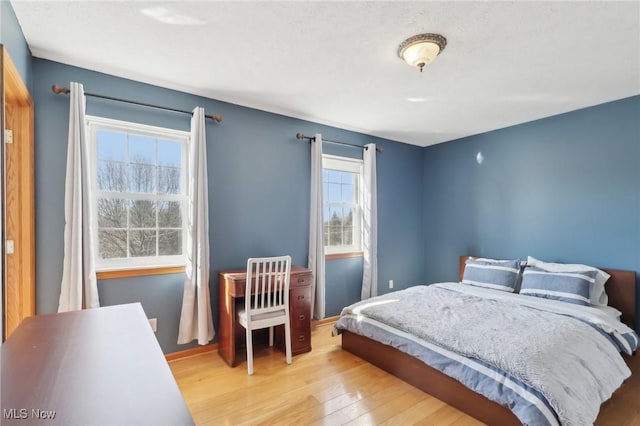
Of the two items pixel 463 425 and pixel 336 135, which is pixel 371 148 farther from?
pixel 463 425

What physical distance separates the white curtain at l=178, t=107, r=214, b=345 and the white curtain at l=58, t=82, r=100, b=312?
27.3 inches

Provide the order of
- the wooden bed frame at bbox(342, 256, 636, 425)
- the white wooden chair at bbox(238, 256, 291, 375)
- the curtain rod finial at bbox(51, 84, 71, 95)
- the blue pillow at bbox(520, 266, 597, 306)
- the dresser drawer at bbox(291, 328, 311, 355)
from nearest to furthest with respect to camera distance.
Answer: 1. the wooden bed frame at bbox(342, 256, 636, 425)
2. the curtain rod finial at bbox(51, 84, 71, 95)
3. the white wooden chair at bbox(238, 256, 291, 375)
4. the blue pillow at bbox(520, 266, 597, 306)
5. the dresser drawer at bbox(291, 328, 311, 355)

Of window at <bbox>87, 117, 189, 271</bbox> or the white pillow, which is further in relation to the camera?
the white pillow

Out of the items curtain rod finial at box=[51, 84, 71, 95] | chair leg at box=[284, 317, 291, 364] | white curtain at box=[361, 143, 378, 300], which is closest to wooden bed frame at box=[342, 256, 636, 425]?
chair leg at box=[284, 317, 291, 364]

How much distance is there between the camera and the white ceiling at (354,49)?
5.90 ft

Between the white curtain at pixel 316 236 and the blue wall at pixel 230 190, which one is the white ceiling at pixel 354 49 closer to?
the blue wall at pixel 230 190

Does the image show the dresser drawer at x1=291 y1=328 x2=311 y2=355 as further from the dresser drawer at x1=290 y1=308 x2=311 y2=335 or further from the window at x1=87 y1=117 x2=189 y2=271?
the window at x1=87 y1=117 x2=189 y2=271

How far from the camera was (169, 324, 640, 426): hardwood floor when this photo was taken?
2.00 meters

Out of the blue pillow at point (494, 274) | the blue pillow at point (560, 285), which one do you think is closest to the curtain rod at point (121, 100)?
the blue pillow at point (494, 274)

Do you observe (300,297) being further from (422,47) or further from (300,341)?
(422,47)

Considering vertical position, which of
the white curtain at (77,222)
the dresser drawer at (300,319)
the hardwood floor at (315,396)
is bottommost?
the hardwood floor at (315,396)

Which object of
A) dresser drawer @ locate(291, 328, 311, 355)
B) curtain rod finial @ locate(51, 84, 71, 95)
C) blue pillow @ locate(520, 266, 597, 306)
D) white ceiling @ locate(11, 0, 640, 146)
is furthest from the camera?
dresser drawer @ locate(291, 328, 311, 355)

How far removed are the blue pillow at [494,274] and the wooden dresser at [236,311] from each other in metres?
1.95

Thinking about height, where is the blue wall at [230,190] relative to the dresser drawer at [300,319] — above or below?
above
